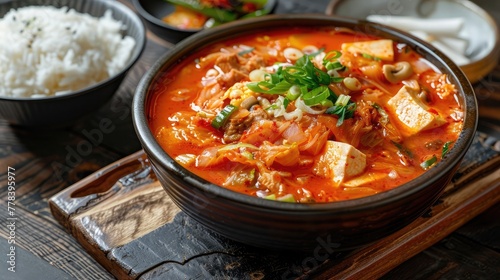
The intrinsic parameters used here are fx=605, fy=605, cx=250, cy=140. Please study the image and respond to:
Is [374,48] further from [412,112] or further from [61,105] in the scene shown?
[61,105]

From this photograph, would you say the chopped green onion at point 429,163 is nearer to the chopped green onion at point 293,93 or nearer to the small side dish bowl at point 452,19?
the chopped green onion at point 293,93

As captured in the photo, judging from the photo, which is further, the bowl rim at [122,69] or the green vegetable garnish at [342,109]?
the bowl rim at [122,69]

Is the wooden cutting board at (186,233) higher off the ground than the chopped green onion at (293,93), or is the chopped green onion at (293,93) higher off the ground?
the chopped green onion at (293,93)

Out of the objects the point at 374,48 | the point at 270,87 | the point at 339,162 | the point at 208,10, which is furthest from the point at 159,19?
the point at 339,162

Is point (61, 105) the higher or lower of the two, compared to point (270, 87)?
lower

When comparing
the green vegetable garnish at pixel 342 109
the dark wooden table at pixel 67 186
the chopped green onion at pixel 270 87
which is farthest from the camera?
the dark wooden table at pixel 67 186

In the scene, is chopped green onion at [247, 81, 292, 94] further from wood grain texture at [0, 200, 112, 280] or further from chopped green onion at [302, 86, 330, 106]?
wood grain texture at [0, 200, 112, 280]

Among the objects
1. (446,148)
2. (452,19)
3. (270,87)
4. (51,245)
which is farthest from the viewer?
(452,19)

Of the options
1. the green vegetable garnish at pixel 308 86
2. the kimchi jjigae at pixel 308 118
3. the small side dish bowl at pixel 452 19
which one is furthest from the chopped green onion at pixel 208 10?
the green vegetable garnish at pixel 308 86
